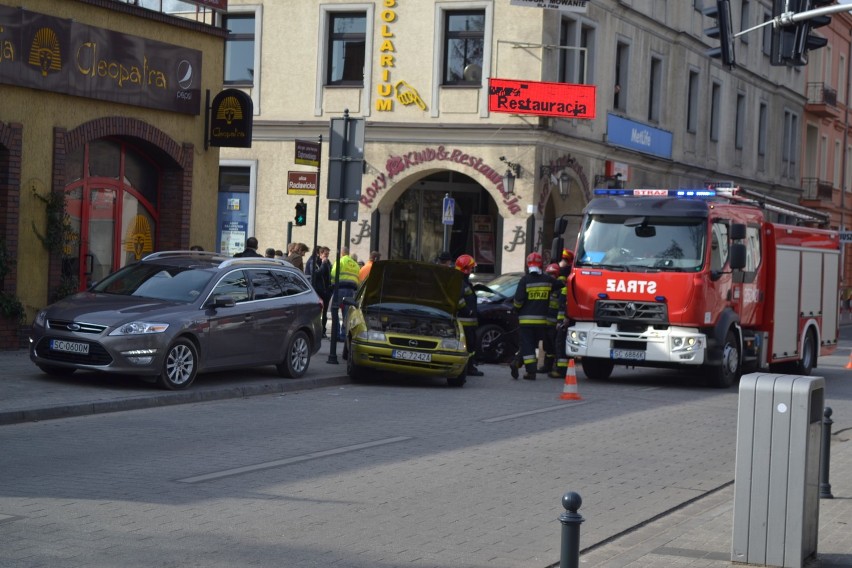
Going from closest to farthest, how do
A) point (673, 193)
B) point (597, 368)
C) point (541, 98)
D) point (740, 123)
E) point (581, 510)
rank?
point (581, 510)
point (673, 193)
point (597, 368)
point (541, 98)
point (740, 123)

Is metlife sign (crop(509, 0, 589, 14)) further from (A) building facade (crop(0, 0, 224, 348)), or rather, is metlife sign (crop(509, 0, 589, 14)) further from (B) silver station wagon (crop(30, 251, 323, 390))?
(B) silver station wagon (crop(30, 251, 323, 390))

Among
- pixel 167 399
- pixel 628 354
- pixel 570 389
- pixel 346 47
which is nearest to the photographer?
pixel 167 399

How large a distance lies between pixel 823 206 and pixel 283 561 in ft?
193

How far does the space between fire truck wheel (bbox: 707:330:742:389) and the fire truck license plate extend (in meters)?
1.29

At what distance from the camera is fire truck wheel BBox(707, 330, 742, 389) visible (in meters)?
20.4

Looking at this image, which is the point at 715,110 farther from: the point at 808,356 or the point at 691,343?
the point at 691,343

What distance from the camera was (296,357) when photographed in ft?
59.9

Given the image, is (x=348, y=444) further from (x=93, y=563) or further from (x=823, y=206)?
(x=823, y=206)

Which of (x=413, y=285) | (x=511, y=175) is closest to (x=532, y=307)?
(x=413, y=285)

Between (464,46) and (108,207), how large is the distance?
15.2 metres

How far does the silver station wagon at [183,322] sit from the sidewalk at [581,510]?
1.06 feet

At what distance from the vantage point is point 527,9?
109ft

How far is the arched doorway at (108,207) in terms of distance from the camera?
Result: 20844 mm

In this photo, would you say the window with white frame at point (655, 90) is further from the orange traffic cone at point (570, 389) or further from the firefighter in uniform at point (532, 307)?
the orange traffic cone at point (570, 389)
